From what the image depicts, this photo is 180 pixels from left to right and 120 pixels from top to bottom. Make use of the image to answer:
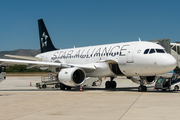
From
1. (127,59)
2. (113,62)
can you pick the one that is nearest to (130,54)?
(127,59)

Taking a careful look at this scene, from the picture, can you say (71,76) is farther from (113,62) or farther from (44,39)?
(44,39)

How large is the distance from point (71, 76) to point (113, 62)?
3520mm

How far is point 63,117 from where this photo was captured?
320 inches

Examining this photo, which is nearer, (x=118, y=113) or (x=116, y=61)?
(x=118, y=113)

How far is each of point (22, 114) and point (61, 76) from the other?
36.6ft

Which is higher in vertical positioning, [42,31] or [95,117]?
[42,31]

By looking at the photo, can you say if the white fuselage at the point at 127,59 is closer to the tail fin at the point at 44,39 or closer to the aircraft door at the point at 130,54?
the aircraft door at the point at 130,54

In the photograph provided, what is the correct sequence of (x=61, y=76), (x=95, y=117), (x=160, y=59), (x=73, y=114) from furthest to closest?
(x=61, y=76), (x=160, y=59), (x=73, y=114), (x=95, y=117)

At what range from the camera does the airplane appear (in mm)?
17156

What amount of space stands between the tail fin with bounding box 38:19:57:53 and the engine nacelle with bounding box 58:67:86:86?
370 inches

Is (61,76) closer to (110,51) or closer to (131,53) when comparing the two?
(110,51)

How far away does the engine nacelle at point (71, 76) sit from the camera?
19.2 meters

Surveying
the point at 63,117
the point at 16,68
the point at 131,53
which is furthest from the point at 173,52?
the point at 16,68

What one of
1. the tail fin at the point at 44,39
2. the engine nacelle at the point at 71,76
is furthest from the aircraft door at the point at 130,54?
the tail fin at the point at 44,39
